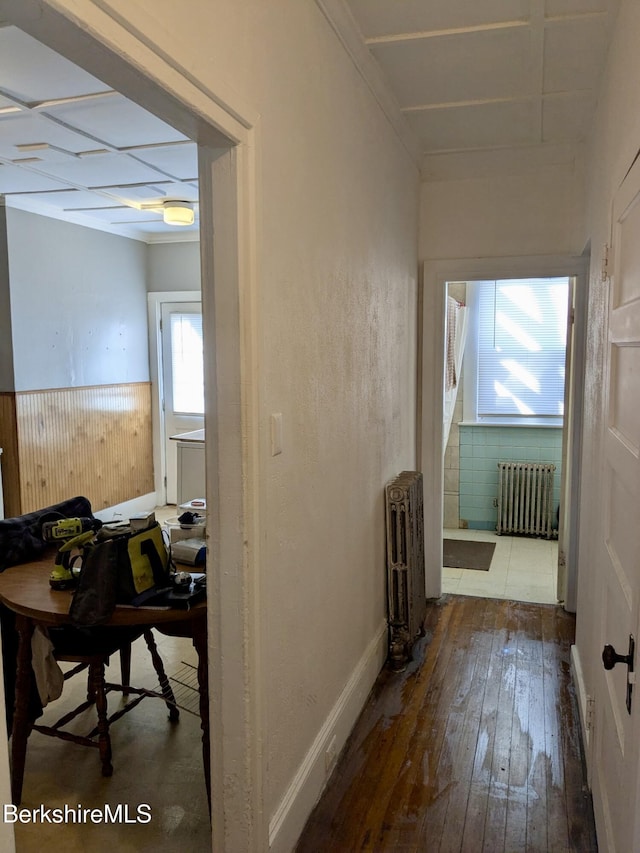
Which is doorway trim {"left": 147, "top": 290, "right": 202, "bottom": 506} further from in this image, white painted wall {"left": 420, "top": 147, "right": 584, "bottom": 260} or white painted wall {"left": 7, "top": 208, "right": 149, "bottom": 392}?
white painted wall {"left": 420, "top": 147, "right": 584, "bottom": 260}

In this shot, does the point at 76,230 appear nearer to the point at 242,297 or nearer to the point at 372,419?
the point at 372,419

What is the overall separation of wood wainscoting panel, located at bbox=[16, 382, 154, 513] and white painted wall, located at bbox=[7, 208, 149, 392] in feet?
0.50

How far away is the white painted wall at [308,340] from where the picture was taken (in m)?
1.56

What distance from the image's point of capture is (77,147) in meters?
3.46

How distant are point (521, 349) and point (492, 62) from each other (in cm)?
337

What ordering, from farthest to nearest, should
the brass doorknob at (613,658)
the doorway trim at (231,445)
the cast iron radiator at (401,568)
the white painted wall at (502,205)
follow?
→ the white painted wall at (502,205), the cast iron radiator at (401,568), the doorway trim at (231,445), the brass doorknob at (613,658)

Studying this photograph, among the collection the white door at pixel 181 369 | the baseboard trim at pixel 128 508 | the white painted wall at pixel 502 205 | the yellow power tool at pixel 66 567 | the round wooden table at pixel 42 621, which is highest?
the white painted wall at pixel 502 205

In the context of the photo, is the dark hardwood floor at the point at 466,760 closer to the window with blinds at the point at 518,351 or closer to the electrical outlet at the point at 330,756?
the electrical outlet at the point at 330,756

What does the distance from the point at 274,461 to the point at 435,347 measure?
7.93ft

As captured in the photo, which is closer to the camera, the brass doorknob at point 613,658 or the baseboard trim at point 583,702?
the brass doorknob at point 613,658

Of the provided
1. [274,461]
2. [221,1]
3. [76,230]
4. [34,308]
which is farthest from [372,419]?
[76,230]

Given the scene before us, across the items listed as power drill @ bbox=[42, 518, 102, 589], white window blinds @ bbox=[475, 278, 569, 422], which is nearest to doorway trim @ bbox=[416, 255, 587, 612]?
white window blinds @ bbox=[475, 278, 569, 422]

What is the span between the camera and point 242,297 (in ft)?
5.11

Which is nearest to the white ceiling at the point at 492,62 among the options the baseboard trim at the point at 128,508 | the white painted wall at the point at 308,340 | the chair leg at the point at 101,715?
the white painted wall at the point at 308,340
